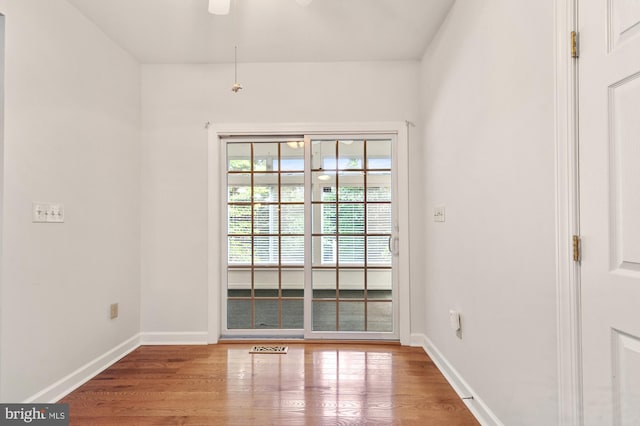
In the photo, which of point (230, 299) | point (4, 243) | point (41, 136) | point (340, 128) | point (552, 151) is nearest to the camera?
point (552, 151)

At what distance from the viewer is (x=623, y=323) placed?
1058mm

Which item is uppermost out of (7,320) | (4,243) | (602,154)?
(602,154)

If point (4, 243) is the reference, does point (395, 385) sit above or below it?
below

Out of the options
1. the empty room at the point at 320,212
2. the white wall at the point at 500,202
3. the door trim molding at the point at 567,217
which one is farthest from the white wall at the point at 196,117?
the door trim molding at the point at 567,217

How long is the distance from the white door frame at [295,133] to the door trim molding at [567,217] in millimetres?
1893

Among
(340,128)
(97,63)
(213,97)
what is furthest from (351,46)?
(97,63)

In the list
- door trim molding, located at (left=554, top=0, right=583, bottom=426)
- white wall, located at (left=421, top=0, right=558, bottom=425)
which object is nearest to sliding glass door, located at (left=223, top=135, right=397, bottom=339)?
white wall, located at (left=421, top=0, right=558, bottom=425)

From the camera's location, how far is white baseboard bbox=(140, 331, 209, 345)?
10.5 ft

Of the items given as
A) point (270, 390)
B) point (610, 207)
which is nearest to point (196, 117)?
point (270, 390)

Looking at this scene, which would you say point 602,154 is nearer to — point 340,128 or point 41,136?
point 340,128

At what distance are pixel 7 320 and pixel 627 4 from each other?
3093mm

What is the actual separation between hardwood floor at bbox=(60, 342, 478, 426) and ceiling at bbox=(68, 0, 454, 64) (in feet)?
8.82

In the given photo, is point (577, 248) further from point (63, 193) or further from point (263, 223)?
point (63, 193)

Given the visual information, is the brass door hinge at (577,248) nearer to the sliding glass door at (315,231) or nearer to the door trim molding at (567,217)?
the door trim molding at (567,217)
